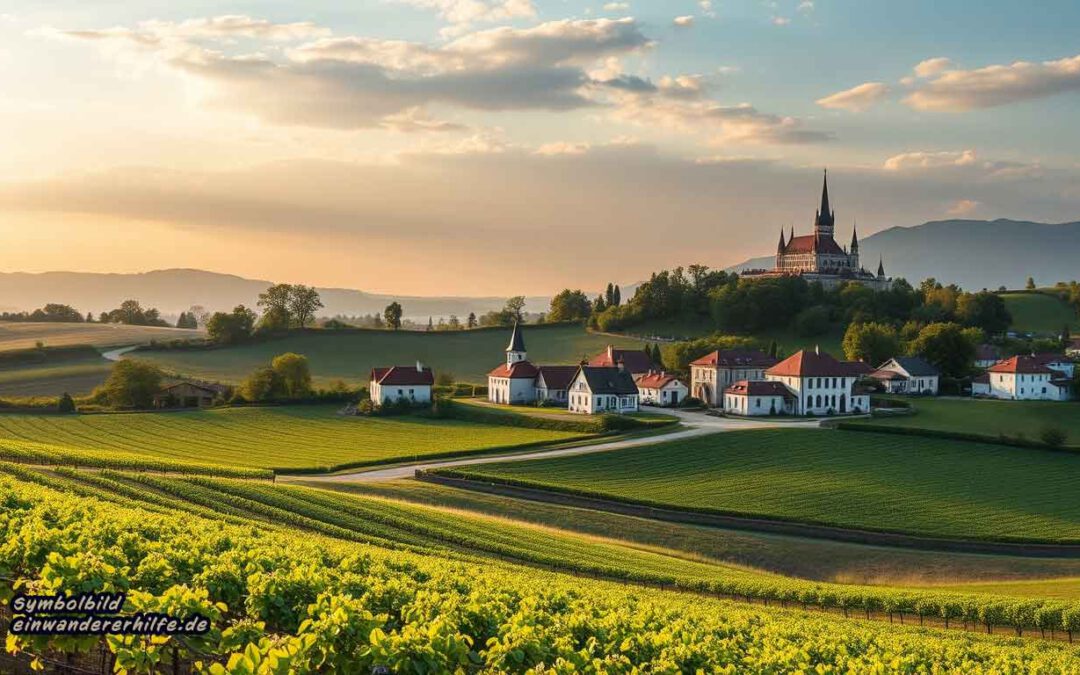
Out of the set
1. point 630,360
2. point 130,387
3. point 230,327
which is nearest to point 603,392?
point 630,360

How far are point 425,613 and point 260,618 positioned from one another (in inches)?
113

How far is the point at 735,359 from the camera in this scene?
107 metres

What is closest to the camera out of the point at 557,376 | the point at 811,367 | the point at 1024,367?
the point at 811,367

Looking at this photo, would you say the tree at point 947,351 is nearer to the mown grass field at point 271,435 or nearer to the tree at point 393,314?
the mown grass field at point 271,435

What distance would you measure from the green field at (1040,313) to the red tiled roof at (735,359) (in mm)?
76079

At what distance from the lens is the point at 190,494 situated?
4175 centimetres

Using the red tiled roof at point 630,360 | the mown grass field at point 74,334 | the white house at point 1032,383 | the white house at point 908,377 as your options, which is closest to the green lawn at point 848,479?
the white house at point 908,377

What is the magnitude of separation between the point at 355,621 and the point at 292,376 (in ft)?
305

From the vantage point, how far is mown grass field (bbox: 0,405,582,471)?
71.9 metres

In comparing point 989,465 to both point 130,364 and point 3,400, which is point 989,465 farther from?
point 3,400

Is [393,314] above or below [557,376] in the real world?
above

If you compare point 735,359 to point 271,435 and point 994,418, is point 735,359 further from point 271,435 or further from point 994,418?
point 271,435

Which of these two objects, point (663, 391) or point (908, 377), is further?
point (908, 377)

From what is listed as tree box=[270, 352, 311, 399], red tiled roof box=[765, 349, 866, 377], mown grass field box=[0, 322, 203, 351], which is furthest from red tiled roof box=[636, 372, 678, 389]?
mown grass field box=[0, 322, 203, 351]
